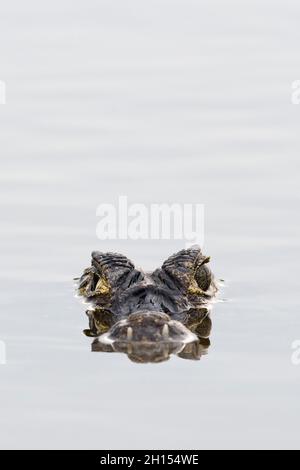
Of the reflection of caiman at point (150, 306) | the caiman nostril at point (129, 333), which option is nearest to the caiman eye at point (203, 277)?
the reflection of caiman at point (150, 306)

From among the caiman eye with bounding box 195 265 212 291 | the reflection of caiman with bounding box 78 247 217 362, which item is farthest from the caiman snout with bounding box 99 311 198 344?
the caiman eye with bounding box 195 265 212 291

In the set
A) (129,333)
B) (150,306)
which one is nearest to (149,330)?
(129,333)

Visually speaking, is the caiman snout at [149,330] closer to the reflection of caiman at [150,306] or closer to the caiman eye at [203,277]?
the reflection of caiman at [150,306]

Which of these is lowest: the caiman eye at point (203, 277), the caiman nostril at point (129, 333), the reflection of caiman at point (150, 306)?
the caiman nostril at point (129, 333)

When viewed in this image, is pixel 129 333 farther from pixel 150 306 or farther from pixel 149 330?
pixel 150 306

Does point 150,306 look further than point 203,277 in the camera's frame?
No

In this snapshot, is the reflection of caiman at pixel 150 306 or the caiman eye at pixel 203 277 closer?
the reflection of caiman at pixel 150 306

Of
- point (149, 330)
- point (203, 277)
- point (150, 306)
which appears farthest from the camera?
point (203, 277)

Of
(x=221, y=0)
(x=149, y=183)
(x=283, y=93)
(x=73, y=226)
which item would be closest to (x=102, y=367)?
(x=73, y=226)
